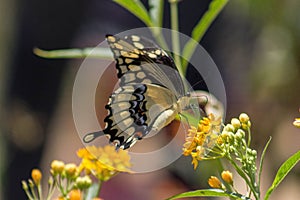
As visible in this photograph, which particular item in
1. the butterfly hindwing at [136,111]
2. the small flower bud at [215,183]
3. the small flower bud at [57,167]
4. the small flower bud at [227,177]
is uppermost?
the butterfly hindwing at [136,111]

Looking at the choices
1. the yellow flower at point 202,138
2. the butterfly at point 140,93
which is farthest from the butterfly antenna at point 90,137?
the yellow flower at point 202,138

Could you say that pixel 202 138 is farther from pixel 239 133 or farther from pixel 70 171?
pixel 70 171

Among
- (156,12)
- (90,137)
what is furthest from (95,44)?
(90,137)

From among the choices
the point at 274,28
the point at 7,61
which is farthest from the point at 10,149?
the point at 274,28

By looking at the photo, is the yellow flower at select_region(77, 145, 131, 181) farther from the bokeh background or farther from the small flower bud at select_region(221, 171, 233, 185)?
the bokeh background

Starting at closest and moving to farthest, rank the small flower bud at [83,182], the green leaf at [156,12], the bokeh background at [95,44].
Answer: the small flower bud at [83,182] → the green leaf at [156,12] → the bokeh background at [95,44]

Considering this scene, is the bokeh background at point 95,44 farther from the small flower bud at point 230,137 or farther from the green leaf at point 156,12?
the small flower bud at point 230,137

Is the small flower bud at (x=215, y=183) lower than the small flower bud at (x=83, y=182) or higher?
lower
